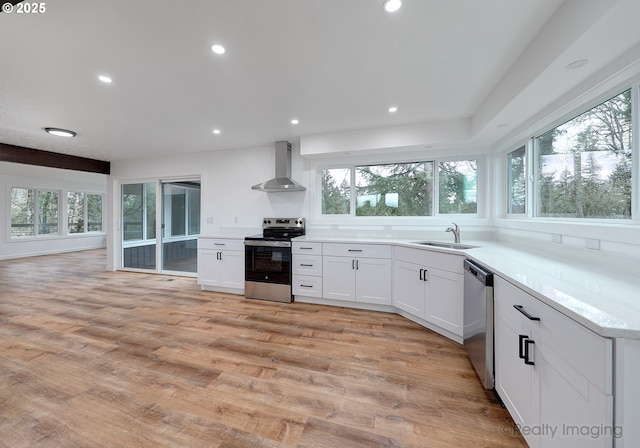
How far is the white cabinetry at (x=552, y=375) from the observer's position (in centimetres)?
83

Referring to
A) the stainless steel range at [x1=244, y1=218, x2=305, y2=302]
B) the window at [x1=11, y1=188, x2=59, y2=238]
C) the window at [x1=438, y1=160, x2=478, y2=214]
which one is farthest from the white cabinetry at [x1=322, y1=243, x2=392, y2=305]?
the window at [x1=11, y1=188, x2=59, y2=238]

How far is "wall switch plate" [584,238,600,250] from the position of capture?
1.64m

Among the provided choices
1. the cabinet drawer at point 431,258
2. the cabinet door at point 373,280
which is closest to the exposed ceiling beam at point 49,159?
the cabinet door at point 373,280

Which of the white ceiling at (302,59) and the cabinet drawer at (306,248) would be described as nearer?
the white ceiling at (302,59)

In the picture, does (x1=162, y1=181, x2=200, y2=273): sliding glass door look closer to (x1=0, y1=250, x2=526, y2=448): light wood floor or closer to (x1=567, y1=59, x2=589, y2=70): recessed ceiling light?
(x1=0, y1=250, x2=526, y2=448): light wood floor

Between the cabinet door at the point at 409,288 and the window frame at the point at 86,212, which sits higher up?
the window frame at the point at 86,212

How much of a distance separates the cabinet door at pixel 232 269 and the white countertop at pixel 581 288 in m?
3.18

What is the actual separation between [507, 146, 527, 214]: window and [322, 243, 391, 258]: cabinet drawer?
1541 millimetres

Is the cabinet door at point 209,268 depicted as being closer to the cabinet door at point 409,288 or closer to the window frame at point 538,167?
the cabinet door at point 409,288

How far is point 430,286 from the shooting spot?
2650mm

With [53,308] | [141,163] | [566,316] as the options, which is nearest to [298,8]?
[566,316]

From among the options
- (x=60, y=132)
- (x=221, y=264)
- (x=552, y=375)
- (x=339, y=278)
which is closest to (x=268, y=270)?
(x=221, y=264)

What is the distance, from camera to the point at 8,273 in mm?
5293

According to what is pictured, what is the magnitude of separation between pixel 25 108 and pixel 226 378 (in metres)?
3.77
